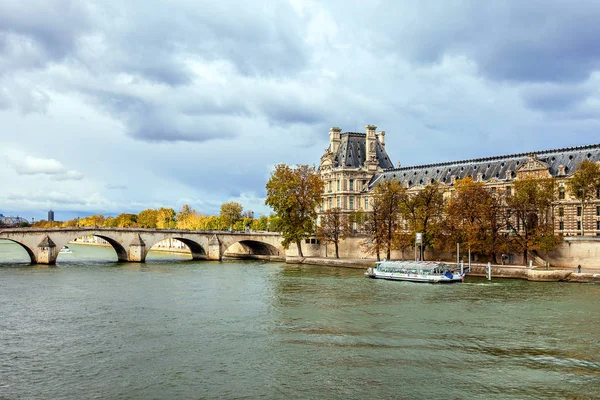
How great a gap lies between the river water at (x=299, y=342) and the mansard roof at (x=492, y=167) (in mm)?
27011

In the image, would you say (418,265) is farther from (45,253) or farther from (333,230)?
(45,253)

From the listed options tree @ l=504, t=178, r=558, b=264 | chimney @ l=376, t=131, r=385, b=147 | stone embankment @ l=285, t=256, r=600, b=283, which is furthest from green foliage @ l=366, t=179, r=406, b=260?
chimney @ l=376, t=131, r=385, b=147

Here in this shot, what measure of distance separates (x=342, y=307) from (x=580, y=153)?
4713cm

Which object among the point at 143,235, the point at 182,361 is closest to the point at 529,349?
the point at 182,361

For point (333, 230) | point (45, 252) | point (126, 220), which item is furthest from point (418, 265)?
point (126, 220)

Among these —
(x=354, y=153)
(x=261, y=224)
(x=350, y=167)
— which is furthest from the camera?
(x=261, y=224)

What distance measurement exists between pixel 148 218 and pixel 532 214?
124m

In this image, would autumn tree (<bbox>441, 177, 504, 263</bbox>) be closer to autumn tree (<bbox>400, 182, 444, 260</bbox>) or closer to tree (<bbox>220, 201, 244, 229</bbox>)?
autumn tree (<bbox>400, 182, 444, 260</bbox>)

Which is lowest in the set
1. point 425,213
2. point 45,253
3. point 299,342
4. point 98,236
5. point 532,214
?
point 299,342

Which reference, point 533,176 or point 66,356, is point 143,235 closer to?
point 533,176

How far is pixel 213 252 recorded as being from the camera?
9512 centimetres

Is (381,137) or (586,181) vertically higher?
(381,137)

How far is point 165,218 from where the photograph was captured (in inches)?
6594

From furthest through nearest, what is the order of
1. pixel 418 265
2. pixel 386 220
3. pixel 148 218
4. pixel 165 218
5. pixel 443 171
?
pixel 148 218 < pixel 165 218 < pixel 443 171 < pixel 386 220 < pixel 418 265
